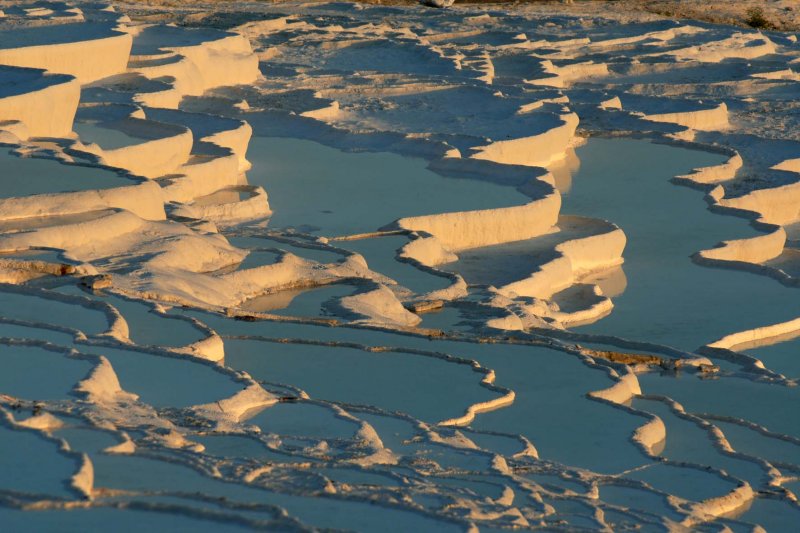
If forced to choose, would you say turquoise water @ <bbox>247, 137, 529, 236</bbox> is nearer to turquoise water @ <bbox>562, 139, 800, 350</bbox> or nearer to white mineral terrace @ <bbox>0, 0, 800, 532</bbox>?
white mineral terrace @ <bbox>0, 0, 800, 532</bbox>

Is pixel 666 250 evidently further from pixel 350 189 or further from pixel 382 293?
pixel 382 293

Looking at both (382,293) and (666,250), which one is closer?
(382,293)

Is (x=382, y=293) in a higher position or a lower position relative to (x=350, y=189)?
higher

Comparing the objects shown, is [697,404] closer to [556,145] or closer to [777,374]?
[777,374]

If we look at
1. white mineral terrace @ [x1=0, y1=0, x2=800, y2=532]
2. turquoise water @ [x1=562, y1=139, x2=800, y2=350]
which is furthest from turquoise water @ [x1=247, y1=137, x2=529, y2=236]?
turquoise water @ [x1=562, y1=139, x2=800, y2=350]

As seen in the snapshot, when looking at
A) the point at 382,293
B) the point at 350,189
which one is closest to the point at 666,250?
the point at 350,189

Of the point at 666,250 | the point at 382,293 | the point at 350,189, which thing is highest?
the point at 382,293

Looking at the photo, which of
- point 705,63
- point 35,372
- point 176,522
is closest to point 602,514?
point 176,522

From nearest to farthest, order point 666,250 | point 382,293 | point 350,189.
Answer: point 382,293 < point 666,250 < point 350,189

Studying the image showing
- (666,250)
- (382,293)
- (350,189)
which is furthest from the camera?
(350,189)
